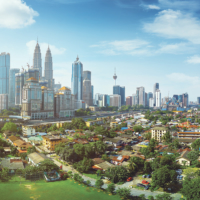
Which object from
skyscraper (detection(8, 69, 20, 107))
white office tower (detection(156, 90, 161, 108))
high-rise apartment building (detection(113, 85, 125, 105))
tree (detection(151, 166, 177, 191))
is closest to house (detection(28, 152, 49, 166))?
tree (detection(151, 166, 177, 191))

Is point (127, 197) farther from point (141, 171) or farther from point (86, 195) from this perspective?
point (141, 171)

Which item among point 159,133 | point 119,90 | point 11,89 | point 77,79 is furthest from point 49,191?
point 119,90

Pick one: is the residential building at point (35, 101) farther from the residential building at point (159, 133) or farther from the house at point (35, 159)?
the house at point (35, 159)

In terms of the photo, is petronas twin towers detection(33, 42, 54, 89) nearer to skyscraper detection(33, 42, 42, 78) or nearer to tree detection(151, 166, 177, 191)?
skyscraper detection(33, 42, 42, 78)

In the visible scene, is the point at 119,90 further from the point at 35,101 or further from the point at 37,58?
the point at 35,101

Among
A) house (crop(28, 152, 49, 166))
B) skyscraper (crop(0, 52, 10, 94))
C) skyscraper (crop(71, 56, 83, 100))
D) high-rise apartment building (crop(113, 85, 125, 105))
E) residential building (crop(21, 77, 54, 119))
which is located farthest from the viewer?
high-rise apartment building (crop(113, 85, 125, 105))

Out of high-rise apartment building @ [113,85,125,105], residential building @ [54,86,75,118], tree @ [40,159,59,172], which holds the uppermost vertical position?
high-rise apartment building @ [113,85,125,105]
